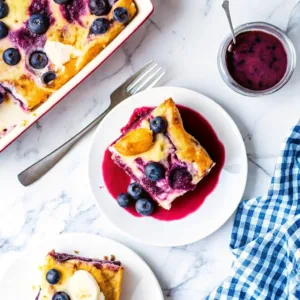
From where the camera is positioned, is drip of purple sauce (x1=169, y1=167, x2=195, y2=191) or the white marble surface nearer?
drip of purple sauce (x1=169, y1=167, x2=195, y2=191)

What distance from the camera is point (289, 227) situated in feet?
8.31

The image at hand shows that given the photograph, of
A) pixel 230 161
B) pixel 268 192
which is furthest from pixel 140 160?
pixel 268 192

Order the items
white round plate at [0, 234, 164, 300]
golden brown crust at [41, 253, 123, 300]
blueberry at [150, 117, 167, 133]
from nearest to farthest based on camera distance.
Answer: blueberry at [150, 117, 167, 133]
golden brown crust at [41, 253, 123, 300]
white round plate at [0, 234, 164, 300]

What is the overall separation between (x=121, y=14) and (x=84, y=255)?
99 centimetres

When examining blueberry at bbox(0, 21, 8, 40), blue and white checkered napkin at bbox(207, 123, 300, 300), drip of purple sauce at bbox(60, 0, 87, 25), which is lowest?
blue and white checkered napkin at bbox(207, 123, 300, 300)

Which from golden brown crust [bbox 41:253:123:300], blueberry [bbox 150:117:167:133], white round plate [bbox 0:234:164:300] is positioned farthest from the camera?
white round plate [bbox 0:234:164:300]

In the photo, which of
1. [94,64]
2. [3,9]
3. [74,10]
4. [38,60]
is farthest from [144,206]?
[3,9]

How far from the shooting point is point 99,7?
Result: 2500 mm

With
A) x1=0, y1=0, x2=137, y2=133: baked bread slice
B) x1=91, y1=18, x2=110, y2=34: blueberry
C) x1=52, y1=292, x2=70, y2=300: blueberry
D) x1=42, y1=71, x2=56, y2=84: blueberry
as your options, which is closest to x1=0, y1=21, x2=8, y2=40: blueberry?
x1=0, y1=0, x2=137, y2=133: baked bread slice

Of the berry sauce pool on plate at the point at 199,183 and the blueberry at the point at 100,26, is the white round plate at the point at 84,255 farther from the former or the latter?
the blueberry at the point at 100,26

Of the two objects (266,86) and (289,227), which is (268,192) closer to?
(289,227)

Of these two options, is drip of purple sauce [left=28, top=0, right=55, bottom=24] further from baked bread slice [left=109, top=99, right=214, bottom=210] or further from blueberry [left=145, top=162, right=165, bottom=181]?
blueberry [left=145, top=162, right=165, bottom=181]

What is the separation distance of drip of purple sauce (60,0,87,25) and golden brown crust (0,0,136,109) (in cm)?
1

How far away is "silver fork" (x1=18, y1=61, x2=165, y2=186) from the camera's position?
8.73ft
